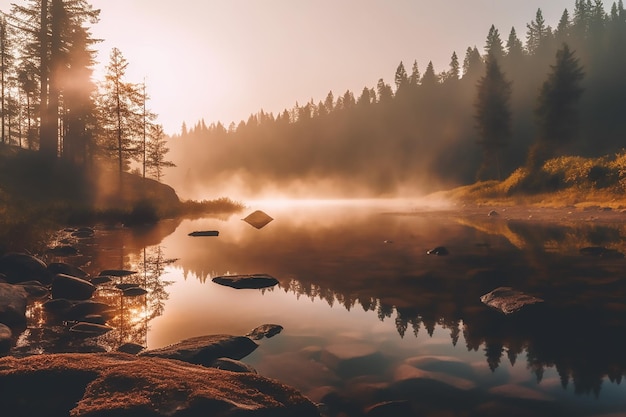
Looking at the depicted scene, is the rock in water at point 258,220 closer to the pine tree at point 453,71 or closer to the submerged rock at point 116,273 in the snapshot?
the submerged rock at point 116,273

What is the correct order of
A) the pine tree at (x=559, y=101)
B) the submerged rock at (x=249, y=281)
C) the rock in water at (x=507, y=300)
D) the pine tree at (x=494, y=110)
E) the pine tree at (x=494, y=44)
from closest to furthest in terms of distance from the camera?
the rock in water at (x=507, y=300) → the submerged rock at (x=249, y=281) → the pine tree at (x=559, y=101) → the pine tree at (x=494, y=110) → the pine tree at (x=494, y=44)

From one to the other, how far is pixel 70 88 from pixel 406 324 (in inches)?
1683

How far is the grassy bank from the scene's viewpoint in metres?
32.2

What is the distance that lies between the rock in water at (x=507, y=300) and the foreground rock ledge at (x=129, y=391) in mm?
5856

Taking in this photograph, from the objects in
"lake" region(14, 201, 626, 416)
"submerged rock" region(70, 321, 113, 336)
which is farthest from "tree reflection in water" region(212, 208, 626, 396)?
"submerged rock" region(70, 321, 113, 336)

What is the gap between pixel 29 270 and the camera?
36.1ft

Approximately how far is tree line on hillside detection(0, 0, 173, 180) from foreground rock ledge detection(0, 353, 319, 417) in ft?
114

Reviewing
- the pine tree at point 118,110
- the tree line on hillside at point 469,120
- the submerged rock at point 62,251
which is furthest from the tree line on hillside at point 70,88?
the tree line on hillside at point 469,120

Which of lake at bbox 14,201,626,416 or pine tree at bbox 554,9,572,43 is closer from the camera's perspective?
lake at bbox 14,201,626,416

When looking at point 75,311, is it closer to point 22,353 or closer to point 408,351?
point 22,353

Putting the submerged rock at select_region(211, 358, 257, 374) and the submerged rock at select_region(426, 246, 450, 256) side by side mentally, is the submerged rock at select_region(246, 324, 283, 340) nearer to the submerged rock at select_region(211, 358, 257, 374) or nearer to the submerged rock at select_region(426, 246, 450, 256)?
the submerged rock at select_region(211, 358, 257, 374)

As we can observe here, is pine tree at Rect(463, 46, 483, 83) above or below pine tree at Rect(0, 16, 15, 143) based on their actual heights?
above

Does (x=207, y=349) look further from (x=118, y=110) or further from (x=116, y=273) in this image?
(x=118, y=110)

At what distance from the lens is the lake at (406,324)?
16.7 ft
